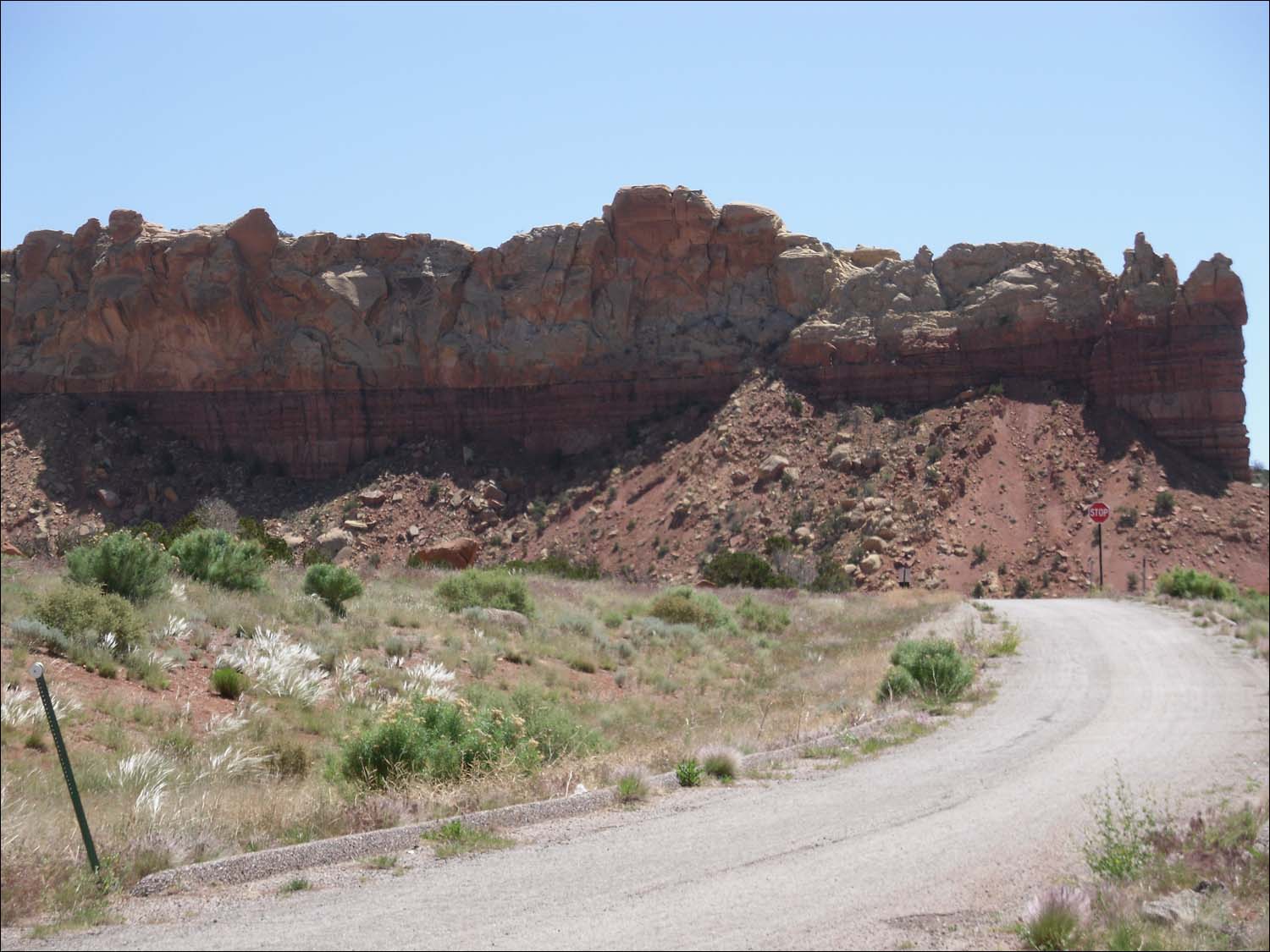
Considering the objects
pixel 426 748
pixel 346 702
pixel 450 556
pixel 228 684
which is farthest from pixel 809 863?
pixel 450 556

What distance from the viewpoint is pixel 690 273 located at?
5328 cm

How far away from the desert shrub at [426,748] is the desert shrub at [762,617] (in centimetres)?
1620

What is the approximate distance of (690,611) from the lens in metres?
26.2

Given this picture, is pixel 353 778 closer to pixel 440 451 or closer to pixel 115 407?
pixel 440 451

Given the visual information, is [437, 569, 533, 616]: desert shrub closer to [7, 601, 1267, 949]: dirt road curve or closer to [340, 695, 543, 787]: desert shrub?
[340, 695, 543, 787]: desert shrub

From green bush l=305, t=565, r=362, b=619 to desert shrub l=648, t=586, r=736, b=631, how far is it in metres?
8.66

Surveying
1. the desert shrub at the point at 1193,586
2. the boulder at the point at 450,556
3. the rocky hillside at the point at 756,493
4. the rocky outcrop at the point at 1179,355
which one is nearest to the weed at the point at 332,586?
the rocky hillside at the point at 756,493

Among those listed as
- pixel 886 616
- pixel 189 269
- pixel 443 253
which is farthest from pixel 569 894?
pixel 189 269

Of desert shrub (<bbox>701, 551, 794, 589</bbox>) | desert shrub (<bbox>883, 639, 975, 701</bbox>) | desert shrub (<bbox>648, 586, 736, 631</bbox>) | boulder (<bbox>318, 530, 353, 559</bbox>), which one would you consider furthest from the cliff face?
desert shrub (<bbox>883, 639, 975, 701</bbox>)

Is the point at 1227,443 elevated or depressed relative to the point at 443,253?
depressed

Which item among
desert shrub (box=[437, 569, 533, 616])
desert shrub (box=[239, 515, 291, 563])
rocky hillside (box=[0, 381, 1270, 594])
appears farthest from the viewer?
rocky hillside (box=[0, 381, 1270, 594])

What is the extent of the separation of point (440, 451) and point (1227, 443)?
35.9m

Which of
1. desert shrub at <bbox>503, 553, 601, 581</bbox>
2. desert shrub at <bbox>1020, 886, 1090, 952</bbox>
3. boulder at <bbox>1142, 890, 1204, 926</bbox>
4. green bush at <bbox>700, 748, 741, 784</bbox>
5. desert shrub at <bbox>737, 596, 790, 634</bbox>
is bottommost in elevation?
desert shrub at <bbox>737, 596, 790, 634</bbox>

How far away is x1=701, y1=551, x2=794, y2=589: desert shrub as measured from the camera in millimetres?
37031
